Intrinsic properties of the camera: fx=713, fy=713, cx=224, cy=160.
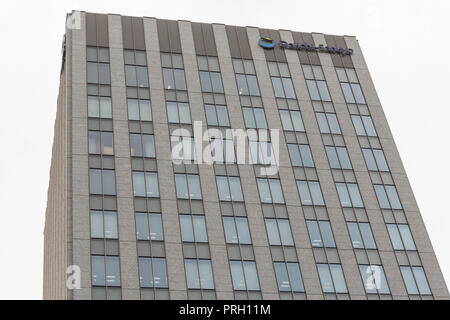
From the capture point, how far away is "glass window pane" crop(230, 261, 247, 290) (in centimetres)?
5254

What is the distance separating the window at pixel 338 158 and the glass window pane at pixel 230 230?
1164 centimetres

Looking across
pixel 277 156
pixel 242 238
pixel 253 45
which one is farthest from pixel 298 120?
pixel 242 238

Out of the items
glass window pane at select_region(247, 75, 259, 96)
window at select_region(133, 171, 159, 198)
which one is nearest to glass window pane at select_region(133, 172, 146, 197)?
window at select_region(133, 171, 159, 198)

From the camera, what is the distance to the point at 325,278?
2157 inches

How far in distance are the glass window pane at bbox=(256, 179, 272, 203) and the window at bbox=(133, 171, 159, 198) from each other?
28.2ft

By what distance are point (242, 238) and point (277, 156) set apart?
9536 mm

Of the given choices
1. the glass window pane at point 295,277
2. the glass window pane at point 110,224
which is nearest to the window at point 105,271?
the glass window pane at point 110,224

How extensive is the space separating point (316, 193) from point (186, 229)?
12.1m

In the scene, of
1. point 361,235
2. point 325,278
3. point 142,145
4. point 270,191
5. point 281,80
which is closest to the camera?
point 325,278

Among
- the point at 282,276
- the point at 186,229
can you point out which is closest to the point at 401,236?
the point at 282,276

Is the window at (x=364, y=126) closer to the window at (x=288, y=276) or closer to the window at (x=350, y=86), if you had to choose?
the window at (x=350, y=86)

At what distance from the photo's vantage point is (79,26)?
6675 centimetres

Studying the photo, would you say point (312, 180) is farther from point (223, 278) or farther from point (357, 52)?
point (357, 52)

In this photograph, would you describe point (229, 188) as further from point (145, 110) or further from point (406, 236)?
point (406, 236)
